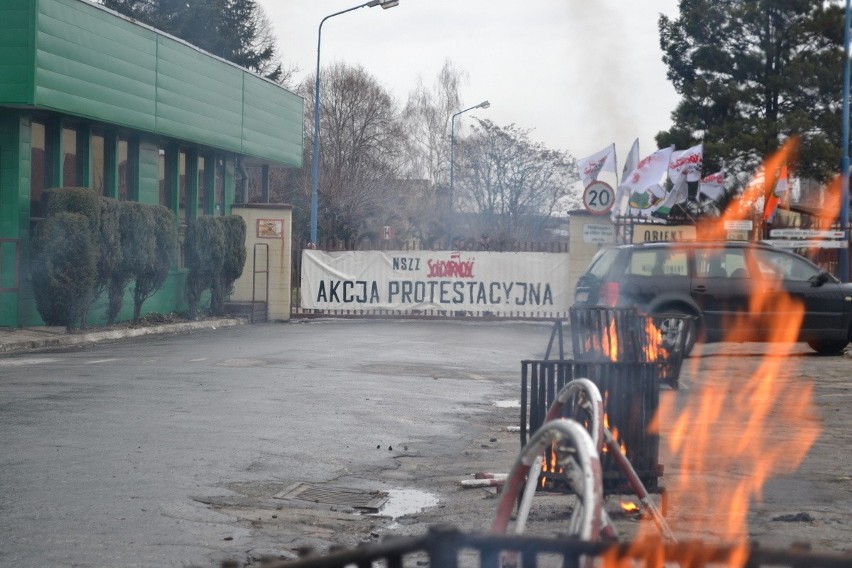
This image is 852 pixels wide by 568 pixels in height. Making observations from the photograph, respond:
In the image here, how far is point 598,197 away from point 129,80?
10.4m

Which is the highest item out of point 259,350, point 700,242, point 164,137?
point 164,137

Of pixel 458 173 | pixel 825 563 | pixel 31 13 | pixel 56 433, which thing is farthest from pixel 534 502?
pixel 458 173

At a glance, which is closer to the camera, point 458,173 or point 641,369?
point 641,369

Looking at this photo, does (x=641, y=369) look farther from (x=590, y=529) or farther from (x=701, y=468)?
(x=590, y=529)

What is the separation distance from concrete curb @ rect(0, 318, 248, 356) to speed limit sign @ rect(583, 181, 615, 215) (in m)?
9.13

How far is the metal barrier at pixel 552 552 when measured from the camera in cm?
179

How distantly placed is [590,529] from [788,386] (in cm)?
1318

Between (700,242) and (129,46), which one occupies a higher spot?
(129,46)

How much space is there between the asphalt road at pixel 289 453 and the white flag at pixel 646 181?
13654 mm

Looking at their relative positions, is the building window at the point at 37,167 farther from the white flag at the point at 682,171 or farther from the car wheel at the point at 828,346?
the white flag at the point at 682,171

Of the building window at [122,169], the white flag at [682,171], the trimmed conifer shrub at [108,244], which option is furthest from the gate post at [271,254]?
the white flag at [682,171]

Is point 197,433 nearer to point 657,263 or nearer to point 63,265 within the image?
point 657,263

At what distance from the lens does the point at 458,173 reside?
68125 millimetres

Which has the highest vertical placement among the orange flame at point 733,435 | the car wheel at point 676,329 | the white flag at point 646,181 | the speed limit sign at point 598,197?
the white flag at point 646,181
